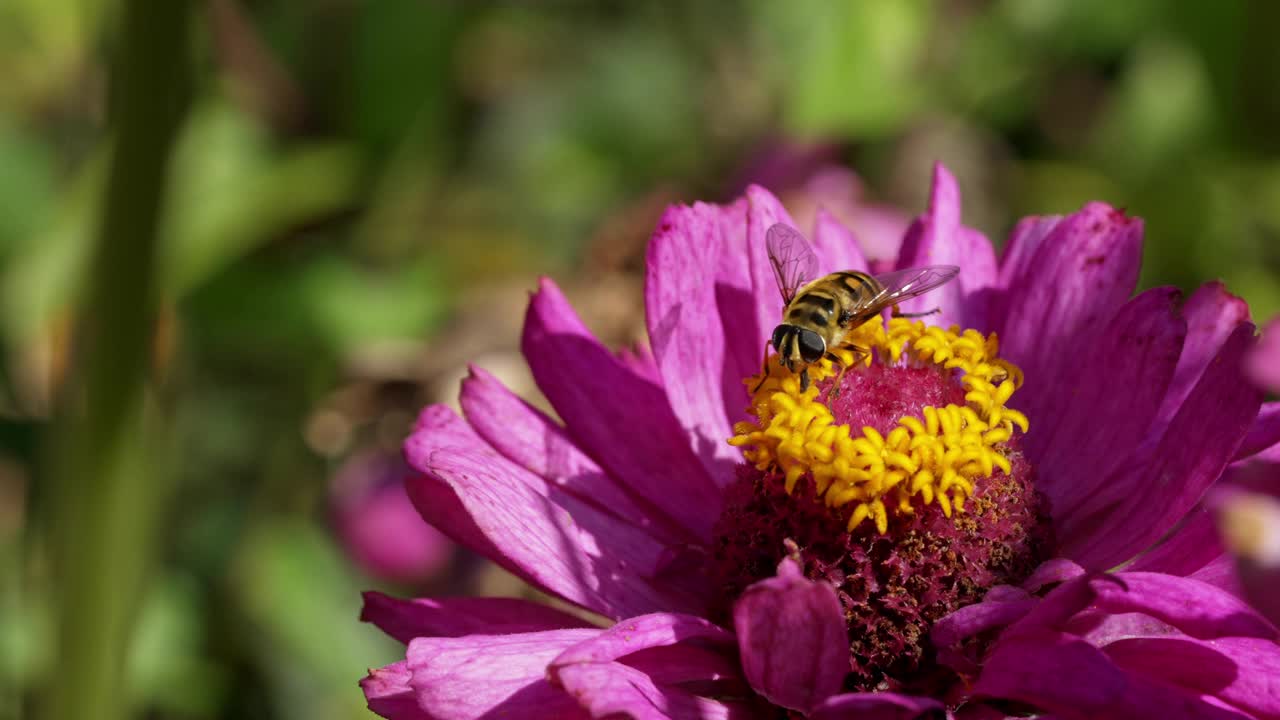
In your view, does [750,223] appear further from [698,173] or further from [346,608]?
[698,173]

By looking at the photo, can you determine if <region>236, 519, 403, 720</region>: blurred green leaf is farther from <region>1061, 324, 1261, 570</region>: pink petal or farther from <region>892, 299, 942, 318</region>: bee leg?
<region>1061, 324, 1261, 570</region>: pink petal

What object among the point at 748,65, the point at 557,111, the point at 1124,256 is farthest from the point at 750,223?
the point at 557,111

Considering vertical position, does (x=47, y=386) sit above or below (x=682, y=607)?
above

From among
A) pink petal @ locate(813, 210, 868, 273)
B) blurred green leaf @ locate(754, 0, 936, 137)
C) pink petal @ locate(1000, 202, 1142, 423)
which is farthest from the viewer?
blurred green leaf @ locate(754, 0, 936, 137)

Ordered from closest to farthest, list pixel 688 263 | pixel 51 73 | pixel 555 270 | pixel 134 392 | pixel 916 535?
pixel 916 535 < pixel 688 263 < pixel 134 392 < pixel 555 270 < pixel 51 73

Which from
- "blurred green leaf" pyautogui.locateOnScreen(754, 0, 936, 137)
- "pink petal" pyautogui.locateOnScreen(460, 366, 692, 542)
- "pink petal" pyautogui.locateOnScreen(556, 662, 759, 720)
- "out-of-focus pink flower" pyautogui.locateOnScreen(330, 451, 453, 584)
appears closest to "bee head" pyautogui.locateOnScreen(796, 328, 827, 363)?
"pink petal" pyautogui.locateOnScreen(460, 366, 692, 542)

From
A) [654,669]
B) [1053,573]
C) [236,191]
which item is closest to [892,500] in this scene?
[1053,573]

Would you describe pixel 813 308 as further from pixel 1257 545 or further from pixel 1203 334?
pixel 1257 545
